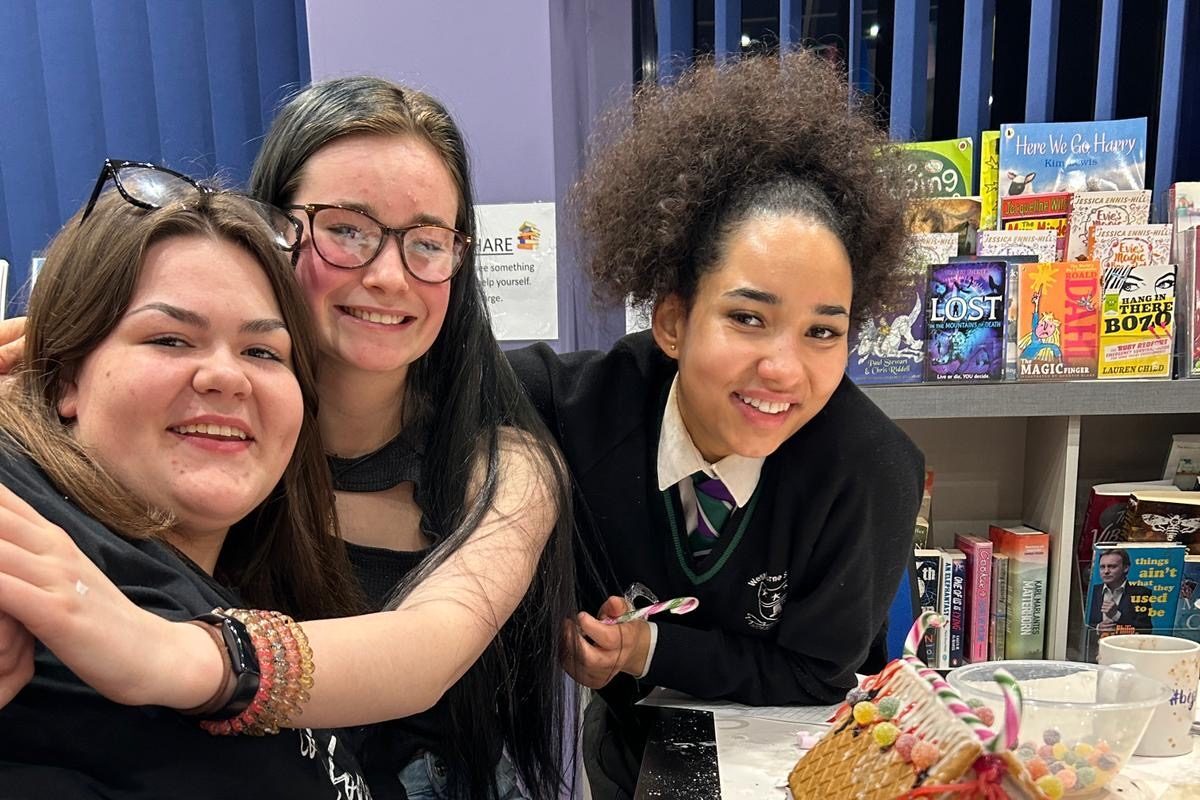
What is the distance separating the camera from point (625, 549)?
140cm

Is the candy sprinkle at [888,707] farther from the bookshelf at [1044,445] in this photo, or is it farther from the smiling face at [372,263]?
the bookshelf at [1044,445]

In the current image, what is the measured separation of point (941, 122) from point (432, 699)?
193 cm

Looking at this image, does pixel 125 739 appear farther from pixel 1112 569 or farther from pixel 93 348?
pixel 1112 569

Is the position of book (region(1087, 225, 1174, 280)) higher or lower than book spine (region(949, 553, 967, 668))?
higher

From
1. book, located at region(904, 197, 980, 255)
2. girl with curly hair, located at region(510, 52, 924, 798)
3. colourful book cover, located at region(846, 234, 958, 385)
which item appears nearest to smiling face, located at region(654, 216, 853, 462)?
girl with curly hair, located at region(510, 52, 924, 798)

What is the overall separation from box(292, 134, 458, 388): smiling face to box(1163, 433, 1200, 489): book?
1.89m

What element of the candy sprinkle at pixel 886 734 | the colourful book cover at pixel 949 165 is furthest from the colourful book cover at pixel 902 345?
the candy sprinkle at pixel 886 734

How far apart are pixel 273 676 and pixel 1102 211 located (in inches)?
78.8

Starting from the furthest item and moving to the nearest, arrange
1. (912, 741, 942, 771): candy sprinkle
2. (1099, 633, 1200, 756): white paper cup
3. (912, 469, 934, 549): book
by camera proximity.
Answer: (912, 469, 934, 549): book < (1099, 633, 1200, 756): white paper cup < (912, 741, 942, 771): candy sprinkle

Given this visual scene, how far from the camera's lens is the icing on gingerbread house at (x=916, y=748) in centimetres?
79

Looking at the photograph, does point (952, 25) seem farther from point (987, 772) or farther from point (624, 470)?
point (987, 772)

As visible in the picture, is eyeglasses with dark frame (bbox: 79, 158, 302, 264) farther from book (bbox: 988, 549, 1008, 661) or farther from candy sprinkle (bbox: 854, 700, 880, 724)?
book (bbox: 988, 549, 1008, 661)

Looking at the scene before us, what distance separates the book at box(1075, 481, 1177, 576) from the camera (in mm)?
2127

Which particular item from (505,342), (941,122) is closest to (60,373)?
(505,342)
